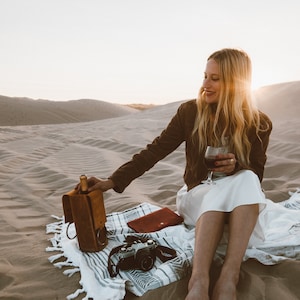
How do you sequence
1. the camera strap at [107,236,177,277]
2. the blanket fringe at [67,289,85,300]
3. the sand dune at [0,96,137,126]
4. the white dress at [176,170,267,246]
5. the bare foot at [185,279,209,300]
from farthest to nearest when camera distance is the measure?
the sand dune at [0,96,137,126] < the camera strap at [107,236,177,277] < the white dress at [176,170,267,246] < the blanket fringe at [67,289,85,300] < the bare foot at [185,279,209,300]

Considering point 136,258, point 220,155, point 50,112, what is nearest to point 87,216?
point 136,258

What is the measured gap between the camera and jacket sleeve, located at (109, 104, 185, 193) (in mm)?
2730

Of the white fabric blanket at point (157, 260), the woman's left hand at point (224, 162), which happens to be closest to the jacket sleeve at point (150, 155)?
the white fabric blanket at point (157, 260)

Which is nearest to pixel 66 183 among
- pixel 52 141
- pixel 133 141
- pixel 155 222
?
pixel 155 222

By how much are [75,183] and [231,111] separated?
8.83 feet

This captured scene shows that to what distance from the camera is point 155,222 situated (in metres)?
2.94

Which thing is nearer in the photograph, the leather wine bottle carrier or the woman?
the woman

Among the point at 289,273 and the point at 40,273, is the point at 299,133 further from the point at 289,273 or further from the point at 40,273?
the point at 40,273

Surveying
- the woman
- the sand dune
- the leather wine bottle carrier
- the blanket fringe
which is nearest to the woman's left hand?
the woman

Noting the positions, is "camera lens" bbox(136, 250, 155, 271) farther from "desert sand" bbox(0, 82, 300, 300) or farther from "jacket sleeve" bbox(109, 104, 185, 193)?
"jacket sleeve" bbox(109, 104, 185, 193)

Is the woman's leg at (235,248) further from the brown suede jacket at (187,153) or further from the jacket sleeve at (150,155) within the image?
the jacket sleeve at (150,155)

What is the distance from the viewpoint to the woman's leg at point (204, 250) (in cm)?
184

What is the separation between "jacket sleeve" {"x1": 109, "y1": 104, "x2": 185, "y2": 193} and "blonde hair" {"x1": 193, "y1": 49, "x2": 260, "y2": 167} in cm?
19

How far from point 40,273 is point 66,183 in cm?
243
